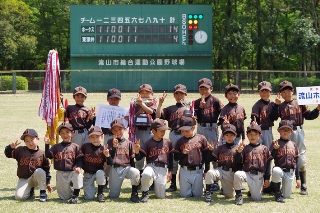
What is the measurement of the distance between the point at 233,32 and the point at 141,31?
7.85 metres

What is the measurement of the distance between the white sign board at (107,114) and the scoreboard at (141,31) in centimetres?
2384

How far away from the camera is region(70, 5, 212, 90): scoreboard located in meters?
32.1

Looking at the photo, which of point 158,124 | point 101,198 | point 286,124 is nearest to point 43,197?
point 101,198

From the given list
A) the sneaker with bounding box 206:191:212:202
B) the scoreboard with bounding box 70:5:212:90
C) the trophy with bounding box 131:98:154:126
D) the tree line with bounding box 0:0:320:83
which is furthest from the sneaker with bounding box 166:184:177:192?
the tree line with bounding box 0:0:320:83

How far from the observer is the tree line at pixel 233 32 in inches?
1435

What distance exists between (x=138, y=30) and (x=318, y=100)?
2494 cm

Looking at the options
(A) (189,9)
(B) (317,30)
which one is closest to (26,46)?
(A) (189,9)

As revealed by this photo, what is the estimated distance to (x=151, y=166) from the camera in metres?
7.70

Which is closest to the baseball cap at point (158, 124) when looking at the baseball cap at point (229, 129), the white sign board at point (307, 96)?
the baseball cap at point (229, 129)

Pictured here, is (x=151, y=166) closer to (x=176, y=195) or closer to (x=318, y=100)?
(x=176, y=195)

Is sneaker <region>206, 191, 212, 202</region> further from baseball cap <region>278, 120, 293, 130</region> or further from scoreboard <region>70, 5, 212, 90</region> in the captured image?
scoreboard <region>70, 5, 212, 90</region>

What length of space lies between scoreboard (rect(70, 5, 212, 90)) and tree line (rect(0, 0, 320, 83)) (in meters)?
4.60

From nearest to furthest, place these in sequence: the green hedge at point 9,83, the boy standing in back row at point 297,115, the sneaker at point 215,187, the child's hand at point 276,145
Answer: the child's hand at point 276,145 → the boy standing in back row at point 297,115 → the sneaker at point 215,187 → the green hedge at point 9,83

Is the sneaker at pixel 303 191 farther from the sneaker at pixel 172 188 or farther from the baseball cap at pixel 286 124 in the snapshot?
the sneaker at pixel 172 188
